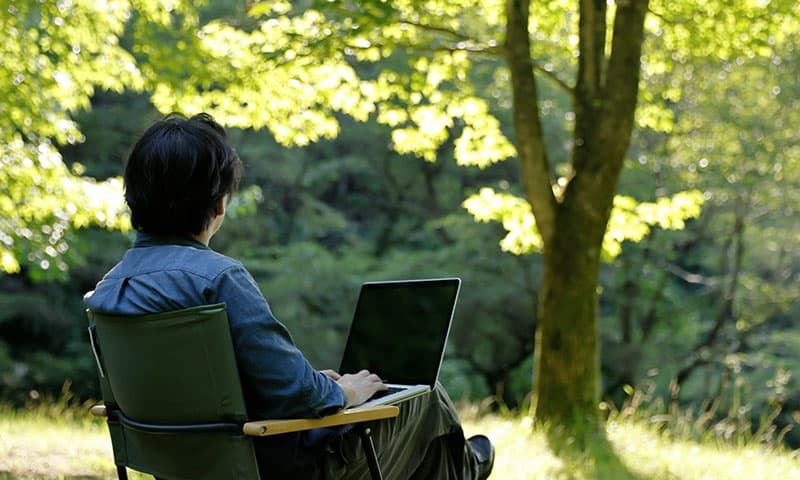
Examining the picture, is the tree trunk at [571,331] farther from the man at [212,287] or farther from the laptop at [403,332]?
the man at [212,287]

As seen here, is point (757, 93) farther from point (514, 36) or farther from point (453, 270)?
point (514, 36)

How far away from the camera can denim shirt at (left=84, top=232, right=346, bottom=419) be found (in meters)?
2.06

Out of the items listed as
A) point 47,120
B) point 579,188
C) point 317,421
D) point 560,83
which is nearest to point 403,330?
point 317,421

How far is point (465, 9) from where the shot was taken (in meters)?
6.77

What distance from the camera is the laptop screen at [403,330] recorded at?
2619mm

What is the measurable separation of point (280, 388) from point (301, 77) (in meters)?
4.74

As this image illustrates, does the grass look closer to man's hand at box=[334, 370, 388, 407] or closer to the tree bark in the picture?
the tree bark

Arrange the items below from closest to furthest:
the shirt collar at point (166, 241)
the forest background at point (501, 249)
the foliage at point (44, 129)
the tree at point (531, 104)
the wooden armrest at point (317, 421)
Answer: the wooden armrest at point (317, 421) → the shirt collar at point (166, 241) → the foliage at point (44, 129) → the tree at point (531, 104) → the forest background at point (501, 249)

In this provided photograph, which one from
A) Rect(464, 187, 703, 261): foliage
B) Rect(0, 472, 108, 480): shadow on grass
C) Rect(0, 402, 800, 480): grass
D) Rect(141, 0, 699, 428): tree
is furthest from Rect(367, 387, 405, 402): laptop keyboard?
Rect(464, 187, 703, 261): foliage

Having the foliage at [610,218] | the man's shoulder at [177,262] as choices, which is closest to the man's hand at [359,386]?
the man's shoulder at [177,262]

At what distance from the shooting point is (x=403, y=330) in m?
2.74

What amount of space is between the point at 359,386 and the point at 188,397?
1.53 ft

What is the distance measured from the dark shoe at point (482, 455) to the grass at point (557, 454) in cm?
105

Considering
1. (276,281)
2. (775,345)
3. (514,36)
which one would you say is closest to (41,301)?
(276,281)
